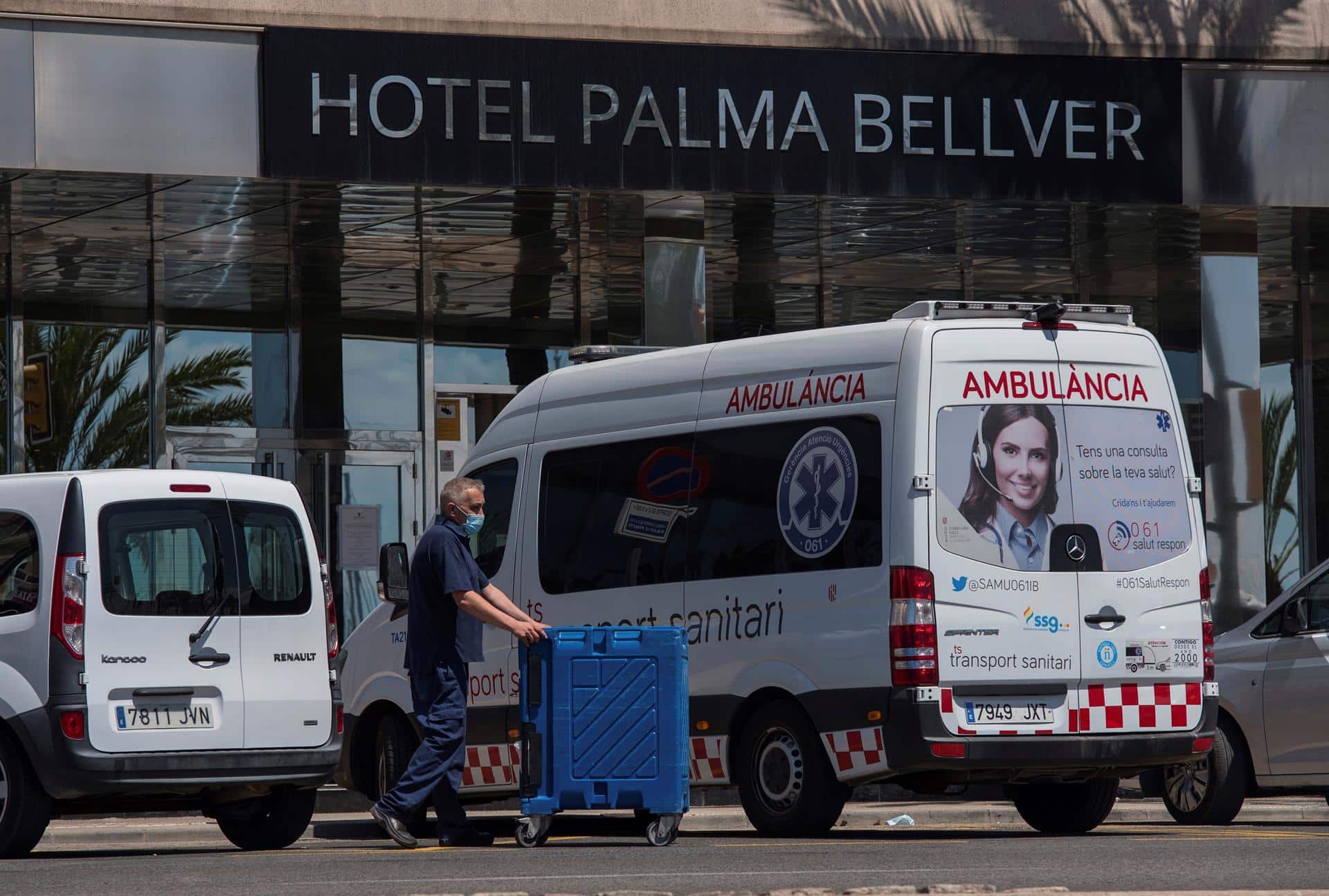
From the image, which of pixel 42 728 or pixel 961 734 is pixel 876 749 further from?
pixel 42 728

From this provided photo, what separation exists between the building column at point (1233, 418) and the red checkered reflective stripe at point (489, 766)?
8667 mm

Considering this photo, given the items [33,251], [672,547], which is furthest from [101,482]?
[33,251]

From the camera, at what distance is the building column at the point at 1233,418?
1864cm

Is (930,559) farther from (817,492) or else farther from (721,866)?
(721,866)

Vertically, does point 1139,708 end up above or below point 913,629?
below

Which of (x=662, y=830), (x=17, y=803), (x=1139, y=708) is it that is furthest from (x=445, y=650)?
(x=1139, y=708)

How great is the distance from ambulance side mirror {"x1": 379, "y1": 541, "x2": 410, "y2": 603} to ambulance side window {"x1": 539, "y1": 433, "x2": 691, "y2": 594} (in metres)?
0.73

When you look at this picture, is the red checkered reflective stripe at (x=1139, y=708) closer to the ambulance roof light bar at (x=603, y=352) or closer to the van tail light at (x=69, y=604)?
the ambulance roof light bar at (x=603, y=352)

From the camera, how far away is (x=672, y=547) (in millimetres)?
11086

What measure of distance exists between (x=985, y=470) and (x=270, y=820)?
3942 millimetres

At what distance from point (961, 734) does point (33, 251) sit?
37.1ft

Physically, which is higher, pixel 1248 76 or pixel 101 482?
pixel 1248 76

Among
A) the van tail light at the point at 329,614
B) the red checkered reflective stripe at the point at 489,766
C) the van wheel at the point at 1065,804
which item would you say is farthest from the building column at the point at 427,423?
the van wheel at the point at 1065,804

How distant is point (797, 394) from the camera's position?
1057cm
